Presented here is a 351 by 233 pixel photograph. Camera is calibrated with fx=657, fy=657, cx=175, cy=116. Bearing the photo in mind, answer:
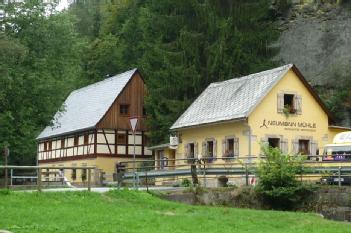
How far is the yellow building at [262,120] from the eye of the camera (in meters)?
38.1

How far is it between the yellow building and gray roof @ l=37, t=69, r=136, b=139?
13.1 meters

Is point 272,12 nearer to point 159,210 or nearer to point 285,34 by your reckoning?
point 285,34

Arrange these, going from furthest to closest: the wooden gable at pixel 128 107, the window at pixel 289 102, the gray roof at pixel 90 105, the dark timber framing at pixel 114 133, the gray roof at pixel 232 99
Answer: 1. the gray roof at pixel 90 105
2. the wooden gable at pixel 128 107
3. the dark timber framing at pixel 114 133
4. the window at pixel 289 102
5. the gray roof at pixel 232 99

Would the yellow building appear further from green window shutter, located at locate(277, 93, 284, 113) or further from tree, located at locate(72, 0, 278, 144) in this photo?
tree, located at locate(72, 0, 278, 144)

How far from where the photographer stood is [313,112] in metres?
40.6

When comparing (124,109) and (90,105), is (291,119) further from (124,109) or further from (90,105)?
(90,105)

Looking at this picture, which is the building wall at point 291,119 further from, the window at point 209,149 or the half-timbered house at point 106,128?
the half-timbered house at point 106,128

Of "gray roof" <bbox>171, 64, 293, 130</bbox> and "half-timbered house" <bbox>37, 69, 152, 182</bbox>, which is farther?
"half-timbered house" <bbox>37, 69, 152, 182</bbox>

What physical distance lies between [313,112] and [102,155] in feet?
64.4

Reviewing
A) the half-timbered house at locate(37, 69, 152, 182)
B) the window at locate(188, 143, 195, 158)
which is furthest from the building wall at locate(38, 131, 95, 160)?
the window at locate(188, 143, 195, 158)

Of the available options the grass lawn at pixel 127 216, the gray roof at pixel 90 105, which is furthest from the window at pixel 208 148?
the grass lawn at pixel 127 216

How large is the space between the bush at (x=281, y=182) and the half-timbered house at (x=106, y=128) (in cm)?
2793

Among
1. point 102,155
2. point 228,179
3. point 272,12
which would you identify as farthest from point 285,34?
point 228,179

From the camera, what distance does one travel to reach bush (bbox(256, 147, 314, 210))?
25.0 m
